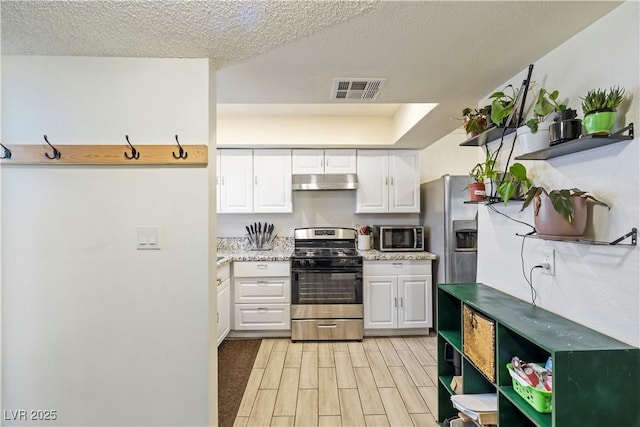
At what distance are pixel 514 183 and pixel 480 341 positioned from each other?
2.66 ft

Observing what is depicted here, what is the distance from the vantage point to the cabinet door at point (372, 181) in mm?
3602

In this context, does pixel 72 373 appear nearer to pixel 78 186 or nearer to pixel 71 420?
pixel 71 420

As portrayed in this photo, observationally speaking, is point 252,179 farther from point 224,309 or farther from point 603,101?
point 603,101

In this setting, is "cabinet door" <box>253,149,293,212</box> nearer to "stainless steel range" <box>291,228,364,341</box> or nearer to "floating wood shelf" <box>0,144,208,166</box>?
"stainless steel range" <box>291,228,364,341</box>

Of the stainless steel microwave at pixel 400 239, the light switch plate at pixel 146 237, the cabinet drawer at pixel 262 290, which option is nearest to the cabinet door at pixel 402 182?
the stainless steel microwave at pixel 400 239

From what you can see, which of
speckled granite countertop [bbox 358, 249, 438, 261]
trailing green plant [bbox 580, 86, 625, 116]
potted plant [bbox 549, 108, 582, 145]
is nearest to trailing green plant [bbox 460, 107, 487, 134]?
potted plant [bbox 549, 108, 582, 145]

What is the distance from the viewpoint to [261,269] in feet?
10.7

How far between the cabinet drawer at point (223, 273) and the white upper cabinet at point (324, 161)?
131cm

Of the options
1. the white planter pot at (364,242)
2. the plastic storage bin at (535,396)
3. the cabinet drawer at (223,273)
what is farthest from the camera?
the white planter pot at (364,242)

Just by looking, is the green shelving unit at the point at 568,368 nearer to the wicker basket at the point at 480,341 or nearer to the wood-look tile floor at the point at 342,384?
the wicker basket at the point at 480,341

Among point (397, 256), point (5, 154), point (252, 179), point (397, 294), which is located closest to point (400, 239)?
point (397, 256)

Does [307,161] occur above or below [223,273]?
above

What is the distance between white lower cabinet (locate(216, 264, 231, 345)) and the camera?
293cm

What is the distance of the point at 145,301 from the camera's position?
160 cm
